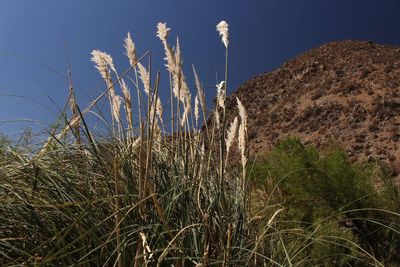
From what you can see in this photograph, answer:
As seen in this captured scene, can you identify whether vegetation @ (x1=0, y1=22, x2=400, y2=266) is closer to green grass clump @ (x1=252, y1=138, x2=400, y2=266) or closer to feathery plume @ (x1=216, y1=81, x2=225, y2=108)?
feathery plume @ (x1=216, y1=81, x2=225, y2=108)

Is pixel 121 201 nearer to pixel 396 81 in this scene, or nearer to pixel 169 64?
pixel 169 64

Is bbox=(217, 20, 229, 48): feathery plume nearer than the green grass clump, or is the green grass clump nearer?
bbox=(217, 20, 229, 48): feathery plume

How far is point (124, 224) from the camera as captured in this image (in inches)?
89.0

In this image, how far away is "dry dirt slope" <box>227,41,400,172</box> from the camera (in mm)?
25391

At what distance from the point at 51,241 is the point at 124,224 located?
0.26m

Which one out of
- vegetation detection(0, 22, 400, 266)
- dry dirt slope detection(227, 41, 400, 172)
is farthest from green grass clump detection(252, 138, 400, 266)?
dry dirt slope detection(227, 41, 400, 172)

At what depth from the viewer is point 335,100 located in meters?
32.2

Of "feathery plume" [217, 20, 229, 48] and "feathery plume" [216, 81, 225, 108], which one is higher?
"feathery plume" [217, 20, 229, 48]

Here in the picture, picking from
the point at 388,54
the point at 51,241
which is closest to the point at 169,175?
the point at 51,241

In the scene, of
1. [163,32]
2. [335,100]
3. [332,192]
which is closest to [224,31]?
[163,32]

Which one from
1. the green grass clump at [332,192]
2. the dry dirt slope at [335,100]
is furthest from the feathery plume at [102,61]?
the dry dirt slope at [335,100]

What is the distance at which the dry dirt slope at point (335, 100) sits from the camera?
25391 millimetres

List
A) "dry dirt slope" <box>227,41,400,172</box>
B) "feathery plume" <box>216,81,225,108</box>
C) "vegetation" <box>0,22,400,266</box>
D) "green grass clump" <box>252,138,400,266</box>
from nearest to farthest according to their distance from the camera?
"vegetation" <box>0,22,400,266</box> < "feathery plume" <box>216,81,225,108</box> < "green grass clump" <box>252,138,400,266</box> < "dry dirt slope" <box>227,41,400,172</box>

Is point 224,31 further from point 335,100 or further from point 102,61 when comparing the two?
point 335,100
